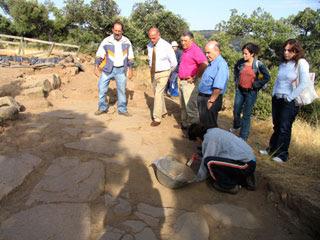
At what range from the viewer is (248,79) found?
16.6ft

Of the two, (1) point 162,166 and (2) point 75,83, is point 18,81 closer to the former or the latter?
(2) point 75,83

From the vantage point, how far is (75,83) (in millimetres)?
9719

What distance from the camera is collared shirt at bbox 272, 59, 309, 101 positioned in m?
4.21

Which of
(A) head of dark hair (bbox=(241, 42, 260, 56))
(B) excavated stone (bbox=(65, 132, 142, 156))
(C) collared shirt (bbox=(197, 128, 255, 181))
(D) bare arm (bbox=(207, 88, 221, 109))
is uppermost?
(A) head of dark hair (bbox=(241, 42, 260, 56))

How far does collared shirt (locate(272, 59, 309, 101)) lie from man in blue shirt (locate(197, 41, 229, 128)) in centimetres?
68

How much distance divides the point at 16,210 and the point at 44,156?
112 centimetres

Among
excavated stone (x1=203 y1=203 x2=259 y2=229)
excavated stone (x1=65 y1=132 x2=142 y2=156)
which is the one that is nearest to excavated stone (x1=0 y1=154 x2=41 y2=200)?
excavated stone (x1=65 y1=132 x2=142 y2=156)

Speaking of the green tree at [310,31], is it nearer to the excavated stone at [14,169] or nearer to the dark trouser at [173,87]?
the dark trouser at [173,87]

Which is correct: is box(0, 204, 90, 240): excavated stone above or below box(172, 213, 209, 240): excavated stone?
above

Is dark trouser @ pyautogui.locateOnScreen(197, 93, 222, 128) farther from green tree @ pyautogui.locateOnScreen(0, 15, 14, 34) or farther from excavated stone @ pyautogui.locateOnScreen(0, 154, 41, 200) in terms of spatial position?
green tree @ pyautogui.locateOnScreen(0, 15, 14, 34)

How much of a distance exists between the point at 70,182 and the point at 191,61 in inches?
108

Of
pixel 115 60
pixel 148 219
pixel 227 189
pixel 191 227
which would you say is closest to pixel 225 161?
pixel 227 189

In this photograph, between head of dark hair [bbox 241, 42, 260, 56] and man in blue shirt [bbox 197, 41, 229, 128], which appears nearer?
man in blue shirt [bbox 197, 41, 229, 128]

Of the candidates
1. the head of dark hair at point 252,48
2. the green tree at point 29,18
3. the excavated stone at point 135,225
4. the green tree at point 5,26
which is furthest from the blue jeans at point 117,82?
the green tree at point 5,26
